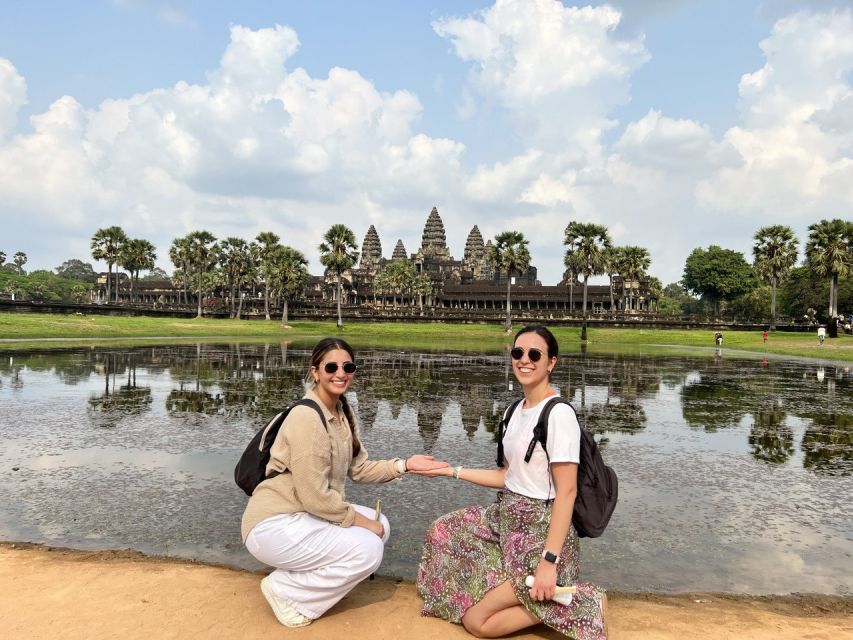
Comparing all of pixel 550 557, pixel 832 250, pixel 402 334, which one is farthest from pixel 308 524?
pixel 832 250

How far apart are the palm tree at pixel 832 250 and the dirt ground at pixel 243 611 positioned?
60.3m

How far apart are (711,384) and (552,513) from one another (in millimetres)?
19517

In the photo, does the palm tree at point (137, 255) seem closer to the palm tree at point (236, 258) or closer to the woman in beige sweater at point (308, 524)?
the palm tree at point (236, 258)

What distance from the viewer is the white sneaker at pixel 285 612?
4.62 meters

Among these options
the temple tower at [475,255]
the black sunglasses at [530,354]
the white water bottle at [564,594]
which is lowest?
the white water bottle at [564,594]

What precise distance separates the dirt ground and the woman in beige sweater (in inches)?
9.1

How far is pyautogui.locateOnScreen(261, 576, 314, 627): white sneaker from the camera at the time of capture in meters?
4.62

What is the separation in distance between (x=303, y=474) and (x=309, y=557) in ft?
2.06

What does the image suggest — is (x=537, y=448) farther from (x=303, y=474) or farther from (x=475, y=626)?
(x=303, y=474)

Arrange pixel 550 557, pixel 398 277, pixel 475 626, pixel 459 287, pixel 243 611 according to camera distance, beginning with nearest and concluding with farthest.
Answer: pixel 550 557
pixel 475 626
pixel 243 611
pixel 398 277
pixel 459 287

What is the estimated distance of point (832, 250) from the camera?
5662 centimetres

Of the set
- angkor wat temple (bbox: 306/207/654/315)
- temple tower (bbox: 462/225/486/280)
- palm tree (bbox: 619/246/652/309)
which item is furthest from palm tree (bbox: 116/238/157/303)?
temple tower (bbox: 462/225/486/280)

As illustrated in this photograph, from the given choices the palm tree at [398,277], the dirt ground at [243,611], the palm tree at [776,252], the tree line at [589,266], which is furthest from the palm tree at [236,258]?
the dirt ground at [243,611]

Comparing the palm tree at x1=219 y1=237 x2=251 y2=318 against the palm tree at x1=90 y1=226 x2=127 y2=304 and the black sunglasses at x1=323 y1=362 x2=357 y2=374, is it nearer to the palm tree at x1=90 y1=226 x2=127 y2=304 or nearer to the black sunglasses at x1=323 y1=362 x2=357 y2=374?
the palm tree at x1=90 y1=226 x2=127 y2=304
